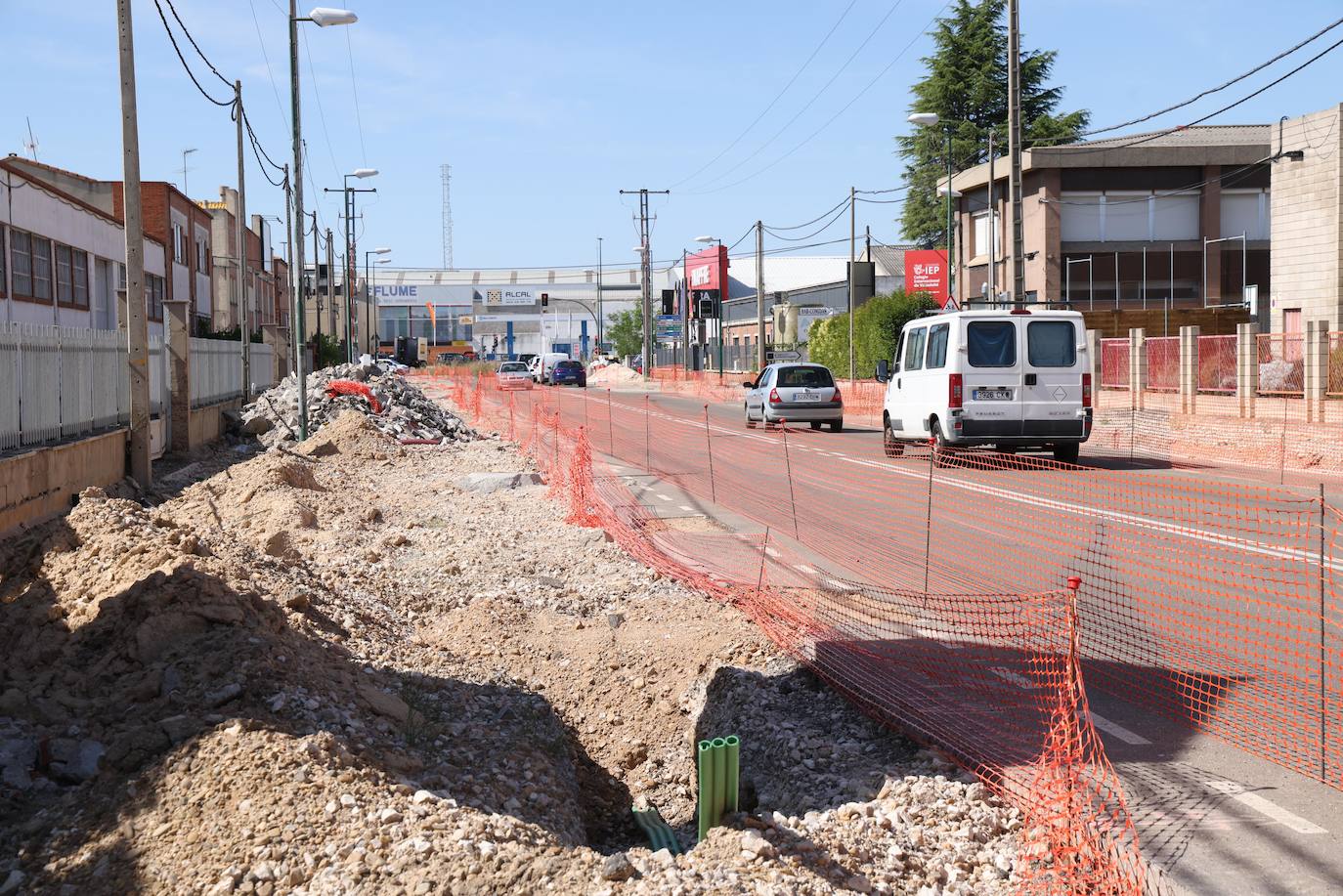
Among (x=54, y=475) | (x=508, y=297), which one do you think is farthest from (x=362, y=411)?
(x=508, y=297)

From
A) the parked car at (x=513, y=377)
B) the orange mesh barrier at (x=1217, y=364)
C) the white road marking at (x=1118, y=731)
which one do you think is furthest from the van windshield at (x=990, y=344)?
the parked car at (x=513, y=377)

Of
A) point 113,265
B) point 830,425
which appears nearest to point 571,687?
point 830,425

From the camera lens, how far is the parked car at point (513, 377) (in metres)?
66.0

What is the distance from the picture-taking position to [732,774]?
5547mm

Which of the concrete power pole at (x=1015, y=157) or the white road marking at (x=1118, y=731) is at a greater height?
the concrete power pole at (x=1015, y=157)

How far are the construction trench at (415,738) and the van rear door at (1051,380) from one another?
32.9 ft

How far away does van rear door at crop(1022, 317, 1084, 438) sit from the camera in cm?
1953

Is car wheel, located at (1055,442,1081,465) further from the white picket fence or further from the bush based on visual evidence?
the bush

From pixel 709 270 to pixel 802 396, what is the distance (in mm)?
81140

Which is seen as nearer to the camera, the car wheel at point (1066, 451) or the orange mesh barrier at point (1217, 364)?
the car wheel at point (1066, 451)

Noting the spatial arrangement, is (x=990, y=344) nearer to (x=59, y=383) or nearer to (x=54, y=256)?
(x=59, y=383)

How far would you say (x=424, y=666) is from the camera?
837cm

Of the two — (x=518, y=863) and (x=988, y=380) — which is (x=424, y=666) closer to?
(x=518, y=863)

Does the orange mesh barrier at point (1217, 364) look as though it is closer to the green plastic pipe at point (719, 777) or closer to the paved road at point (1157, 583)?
the paved road at point (1157, 583)
